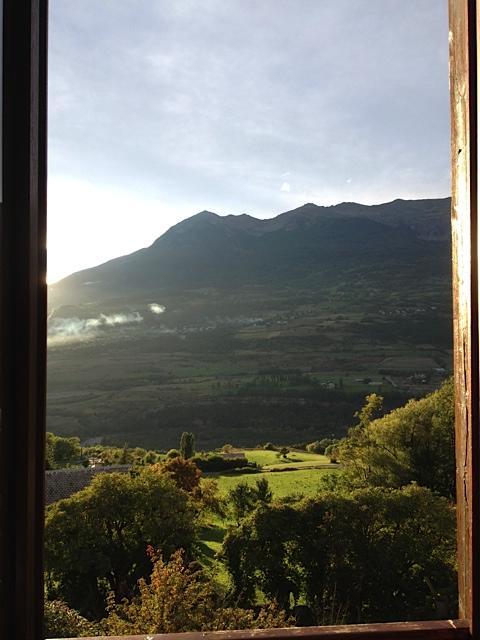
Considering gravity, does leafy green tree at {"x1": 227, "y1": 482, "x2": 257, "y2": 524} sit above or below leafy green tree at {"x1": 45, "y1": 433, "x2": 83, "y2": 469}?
below

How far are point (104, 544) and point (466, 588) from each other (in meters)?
8.89

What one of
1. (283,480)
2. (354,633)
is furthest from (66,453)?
(354,633)

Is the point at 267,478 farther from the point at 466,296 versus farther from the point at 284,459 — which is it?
the point at 466,296

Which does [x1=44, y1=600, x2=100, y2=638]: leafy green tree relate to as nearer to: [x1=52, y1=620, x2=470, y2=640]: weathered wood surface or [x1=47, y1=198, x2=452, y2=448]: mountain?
[x1=52, y1=620, x2=470, y2=640]: weathered wood surface

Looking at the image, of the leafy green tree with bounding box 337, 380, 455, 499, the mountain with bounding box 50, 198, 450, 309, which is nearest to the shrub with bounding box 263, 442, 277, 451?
the leafy green tree with bounding box 337, 380, 455, 499

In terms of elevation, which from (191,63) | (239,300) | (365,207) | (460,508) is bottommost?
(460,508)

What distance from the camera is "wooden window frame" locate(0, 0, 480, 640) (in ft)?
2.42

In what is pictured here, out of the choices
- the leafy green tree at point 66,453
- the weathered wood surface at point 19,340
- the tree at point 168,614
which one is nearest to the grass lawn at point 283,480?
the leafy green tree at point 66,453

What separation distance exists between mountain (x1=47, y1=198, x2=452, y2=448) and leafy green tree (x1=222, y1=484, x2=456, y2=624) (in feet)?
52.2

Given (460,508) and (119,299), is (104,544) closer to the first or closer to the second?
(460,508)

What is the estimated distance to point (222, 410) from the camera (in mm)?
31609

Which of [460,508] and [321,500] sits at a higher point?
[460,508]

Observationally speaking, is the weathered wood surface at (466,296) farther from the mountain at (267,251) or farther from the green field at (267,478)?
the mountain at (267,251)

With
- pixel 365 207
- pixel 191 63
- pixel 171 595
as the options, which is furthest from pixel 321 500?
pixel 365 207
